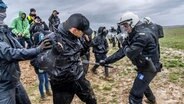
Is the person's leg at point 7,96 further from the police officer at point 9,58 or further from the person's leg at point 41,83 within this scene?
the person's leg at point 41,83

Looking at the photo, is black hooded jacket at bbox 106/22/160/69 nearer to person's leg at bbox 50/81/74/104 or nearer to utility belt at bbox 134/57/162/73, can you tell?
utility belt at bbox 134/57/162/73

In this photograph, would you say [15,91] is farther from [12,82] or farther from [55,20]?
[55,20]

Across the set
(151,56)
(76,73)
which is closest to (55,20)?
(151,56)

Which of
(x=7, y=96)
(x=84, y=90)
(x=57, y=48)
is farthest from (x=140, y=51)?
(x=7, y=96)

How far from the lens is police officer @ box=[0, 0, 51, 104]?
20.5 ft

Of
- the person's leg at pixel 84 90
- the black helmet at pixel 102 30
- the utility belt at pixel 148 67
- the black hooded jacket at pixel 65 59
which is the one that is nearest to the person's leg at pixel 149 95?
the utility belt at pixel 148 67

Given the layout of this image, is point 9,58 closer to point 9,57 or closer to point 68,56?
point 9,57

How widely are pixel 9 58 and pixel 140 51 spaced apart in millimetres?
3679

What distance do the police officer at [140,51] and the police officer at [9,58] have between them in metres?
3.00

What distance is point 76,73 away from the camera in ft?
25.3

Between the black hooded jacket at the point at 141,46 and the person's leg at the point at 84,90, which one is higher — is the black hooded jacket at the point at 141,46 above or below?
above

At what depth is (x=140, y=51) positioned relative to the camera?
8938mm

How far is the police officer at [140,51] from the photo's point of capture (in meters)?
8.91

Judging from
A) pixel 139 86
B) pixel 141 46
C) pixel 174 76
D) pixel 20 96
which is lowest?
pixel 174 76
